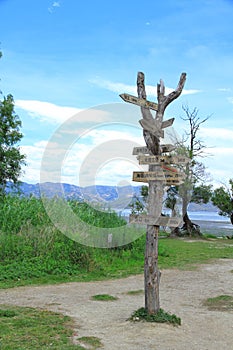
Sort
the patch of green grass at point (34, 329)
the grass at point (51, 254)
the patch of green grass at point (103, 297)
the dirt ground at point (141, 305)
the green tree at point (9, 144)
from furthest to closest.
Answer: the green tree at point (9, 144) < the grass at point (51, 254) < the patch of green grass at point (103, 297) < the dirt ground at point (141, 305) < the patch of green grass at point (34, 329)

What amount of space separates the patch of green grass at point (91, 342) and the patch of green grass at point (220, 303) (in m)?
2.40

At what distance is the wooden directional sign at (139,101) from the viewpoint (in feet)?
16.9

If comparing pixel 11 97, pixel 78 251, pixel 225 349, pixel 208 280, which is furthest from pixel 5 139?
pixel 225 349

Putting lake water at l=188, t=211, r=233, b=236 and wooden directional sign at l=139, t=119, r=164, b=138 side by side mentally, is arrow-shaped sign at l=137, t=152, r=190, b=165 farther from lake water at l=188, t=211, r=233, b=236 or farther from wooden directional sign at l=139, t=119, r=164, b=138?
lake water at l=188, t=211, r=233, b=236

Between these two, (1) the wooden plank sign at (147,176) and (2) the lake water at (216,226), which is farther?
(2) the lake water at (216,226)

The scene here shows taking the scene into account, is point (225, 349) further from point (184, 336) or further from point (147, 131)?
point (147, 131)

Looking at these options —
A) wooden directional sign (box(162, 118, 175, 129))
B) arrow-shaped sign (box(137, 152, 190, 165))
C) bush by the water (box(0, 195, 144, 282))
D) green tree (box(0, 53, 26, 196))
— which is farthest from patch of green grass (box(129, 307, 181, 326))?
green tree (box(0, 53, 26, 196))

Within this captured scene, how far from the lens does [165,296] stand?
7.29m

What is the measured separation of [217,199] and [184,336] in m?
17.2

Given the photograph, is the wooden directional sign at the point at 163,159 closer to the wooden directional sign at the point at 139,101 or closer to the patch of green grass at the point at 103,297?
the wooden directional sign at the point at 139,101

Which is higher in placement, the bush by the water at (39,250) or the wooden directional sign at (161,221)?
the wooden directional sign at (161,221)

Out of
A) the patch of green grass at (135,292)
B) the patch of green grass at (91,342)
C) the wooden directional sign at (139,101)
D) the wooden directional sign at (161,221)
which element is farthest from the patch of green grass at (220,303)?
the wooden directional sign at (139,101)

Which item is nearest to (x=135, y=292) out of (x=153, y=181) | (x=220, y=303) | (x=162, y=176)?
(x=220, y=303)

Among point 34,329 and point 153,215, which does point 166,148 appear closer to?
point 153,215
